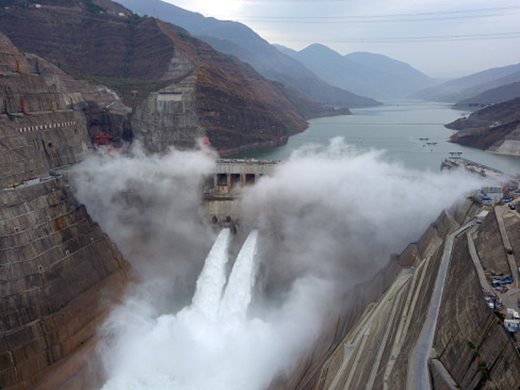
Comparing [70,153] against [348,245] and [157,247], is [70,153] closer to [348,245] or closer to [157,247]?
[157,247]

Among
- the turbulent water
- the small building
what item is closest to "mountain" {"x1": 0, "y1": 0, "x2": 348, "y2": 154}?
the turbulent water

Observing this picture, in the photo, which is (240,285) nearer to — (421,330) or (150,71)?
(421,330)

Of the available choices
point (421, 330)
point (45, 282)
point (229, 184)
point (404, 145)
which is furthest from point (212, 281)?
point (404, 145)

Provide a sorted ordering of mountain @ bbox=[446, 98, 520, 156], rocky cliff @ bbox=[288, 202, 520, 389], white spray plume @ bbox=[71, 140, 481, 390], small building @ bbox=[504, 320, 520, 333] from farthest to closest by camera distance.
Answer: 1. mountain @ bbox=[446, 98, 520, 156]
2. white spray plume @ bbox=[71, 140, 481, 390]
3. rocky cliff @ bbox=[288, 202, 520, 389]
4. small building @ bbox=[504, 320, 520, 333]

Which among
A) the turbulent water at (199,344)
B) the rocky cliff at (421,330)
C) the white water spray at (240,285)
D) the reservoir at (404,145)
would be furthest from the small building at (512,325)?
the reservoir at (404,145)

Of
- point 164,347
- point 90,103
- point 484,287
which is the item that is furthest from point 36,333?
point 90,103

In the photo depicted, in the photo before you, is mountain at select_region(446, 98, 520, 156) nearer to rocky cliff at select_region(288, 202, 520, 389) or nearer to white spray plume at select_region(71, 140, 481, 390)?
white spray plume at select_region(71, 140, 481, 390)

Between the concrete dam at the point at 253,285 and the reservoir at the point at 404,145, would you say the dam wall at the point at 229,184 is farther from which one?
the reservoir at the point at 404,145
